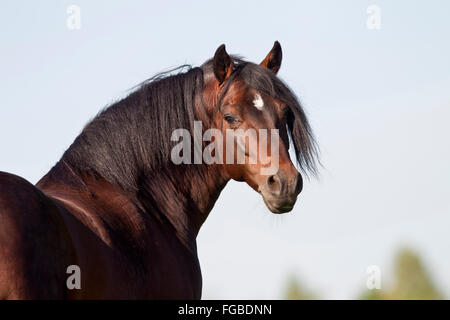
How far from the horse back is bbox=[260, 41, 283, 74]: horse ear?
9.98 ft

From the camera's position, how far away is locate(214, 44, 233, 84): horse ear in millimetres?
6214

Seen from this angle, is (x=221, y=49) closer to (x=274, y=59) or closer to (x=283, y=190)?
(x=274, y=59)

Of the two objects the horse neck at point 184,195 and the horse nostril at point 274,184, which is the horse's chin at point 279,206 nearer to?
the horse nostril at point 274,184

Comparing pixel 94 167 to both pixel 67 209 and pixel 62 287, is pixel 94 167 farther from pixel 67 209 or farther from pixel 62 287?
pixel 62 287

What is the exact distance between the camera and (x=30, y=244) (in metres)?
4.07

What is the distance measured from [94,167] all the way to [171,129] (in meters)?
0.80

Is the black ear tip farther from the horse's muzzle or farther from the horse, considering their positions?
the horse's muzzle

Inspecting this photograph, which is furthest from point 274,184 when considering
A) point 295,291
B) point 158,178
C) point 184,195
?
point 295,291

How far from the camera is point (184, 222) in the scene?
20.0 ft

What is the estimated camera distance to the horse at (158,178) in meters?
4.77

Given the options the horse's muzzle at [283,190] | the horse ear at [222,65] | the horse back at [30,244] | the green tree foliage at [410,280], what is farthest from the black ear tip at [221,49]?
the green tree foliage at [410,280]

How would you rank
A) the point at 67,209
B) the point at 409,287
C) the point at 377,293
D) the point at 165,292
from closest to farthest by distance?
the point at 67,209 → the point at 165,292 → the point at 377,293 → the point at 409,287

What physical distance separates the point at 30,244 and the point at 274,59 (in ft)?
11.6
